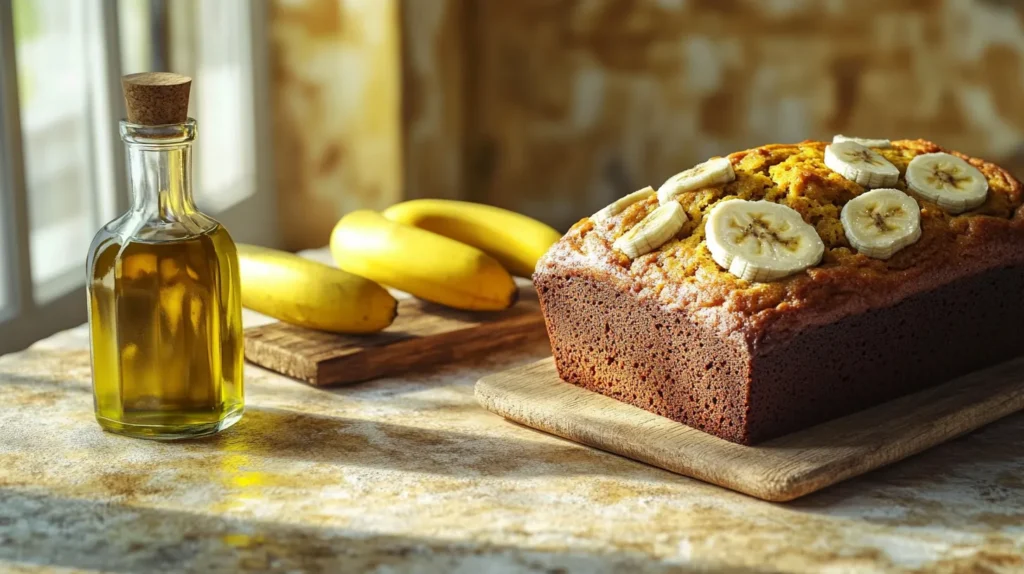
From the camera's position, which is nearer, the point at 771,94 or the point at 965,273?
the point at 965,273

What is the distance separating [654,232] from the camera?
1.41 m

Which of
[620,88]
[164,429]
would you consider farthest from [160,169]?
[620,88]

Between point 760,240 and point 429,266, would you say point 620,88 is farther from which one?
point 760,240

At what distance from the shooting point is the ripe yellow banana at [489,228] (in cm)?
187

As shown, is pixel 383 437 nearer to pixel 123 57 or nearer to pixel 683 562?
pixel 683 562

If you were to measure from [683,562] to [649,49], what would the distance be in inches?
65.2

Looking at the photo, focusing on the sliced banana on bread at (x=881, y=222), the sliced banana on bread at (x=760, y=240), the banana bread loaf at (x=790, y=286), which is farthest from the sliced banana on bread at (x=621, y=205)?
the sliced banana on bread at (x=881, y=222)

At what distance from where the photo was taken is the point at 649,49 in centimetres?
257

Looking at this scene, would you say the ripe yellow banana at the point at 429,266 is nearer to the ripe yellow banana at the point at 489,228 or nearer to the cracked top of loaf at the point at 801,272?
the ripe yellow banana at the point at 489,228

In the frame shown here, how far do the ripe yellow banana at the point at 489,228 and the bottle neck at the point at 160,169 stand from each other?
0.61 m

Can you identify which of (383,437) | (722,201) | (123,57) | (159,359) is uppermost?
(123,57)

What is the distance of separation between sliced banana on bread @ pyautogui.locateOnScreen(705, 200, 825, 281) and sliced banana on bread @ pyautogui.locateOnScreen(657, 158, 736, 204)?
7 cm

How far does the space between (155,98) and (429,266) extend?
1.84 ft

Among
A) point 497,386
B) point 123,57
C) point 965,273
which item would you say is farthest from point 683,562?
point 123,57
